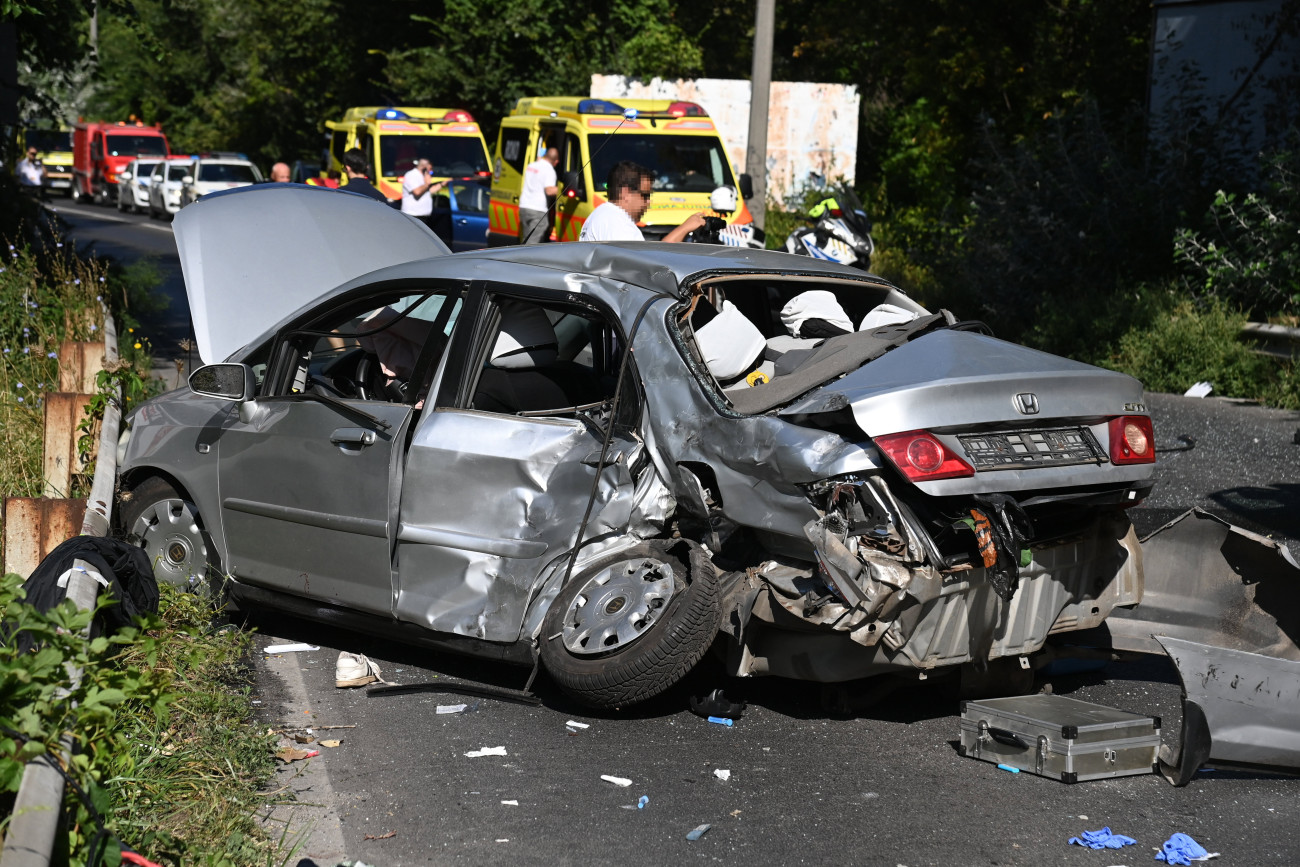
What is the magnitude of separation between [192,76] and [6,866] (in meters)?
56.5

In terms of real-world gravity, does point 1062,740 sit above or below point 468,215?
above

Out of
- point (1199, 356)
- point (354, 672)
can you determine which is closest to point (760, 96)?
point (1199, 356)

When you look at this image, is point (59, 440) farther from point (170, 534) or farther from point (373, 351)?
point (373, 351)

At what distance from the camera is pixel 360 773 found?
4.55 m

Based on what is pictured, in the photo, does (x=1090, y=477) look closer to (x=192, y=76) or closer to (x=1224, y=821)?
(x=1224, y=821)

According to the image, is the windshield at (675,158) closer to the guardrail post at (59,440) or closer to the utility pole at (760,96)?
the utility pole at (760,96)

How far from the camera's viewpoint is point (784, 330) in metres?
6.20

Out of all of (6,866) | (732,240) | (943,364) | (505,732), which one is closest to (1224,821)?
(943,364)

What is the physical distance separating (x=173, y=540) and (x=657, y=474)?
2.41 m

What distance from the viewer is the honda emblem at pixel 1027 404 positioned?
463cm

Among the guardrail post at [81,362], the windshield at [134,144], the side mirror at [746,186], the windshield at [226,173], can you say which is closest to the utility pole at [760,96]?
the side mirror at [746,186]

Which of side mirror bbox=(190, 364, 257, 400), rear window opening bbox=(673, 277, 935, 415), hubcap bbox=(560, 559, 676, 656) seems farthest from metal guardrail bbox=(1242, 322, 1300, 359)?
side mirror bbox=(190, 364, 257, 400)

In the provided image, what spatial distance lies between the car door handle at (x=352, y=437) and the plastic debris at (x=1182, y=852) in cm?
311

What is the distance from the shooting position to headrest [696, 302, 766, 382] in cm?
535
